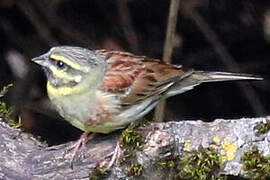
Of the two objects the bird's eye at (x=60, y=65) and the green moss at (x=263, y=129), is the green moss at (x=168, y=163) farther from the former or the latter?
the bird's eye at (x=60, y=65)

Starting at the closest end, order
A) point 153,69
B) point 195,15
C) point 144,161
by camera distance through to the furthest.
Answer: point 144,161 → point 153,69 → point 195,15

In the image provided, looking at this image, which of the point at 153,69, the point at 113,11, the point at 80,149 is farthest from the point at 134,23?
the point at 80,149

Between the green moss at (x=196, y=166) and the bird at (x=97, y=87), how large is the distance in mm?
606

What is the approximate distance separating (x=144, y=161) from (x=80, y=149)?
0.56 meters

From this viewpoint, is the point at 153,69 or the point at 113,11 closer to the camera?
the point at 153,69

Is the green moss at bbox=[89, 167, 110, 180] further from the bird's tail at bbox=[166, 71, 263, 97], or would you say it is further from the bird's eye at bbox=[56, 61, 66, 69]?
the bird's tail at bbox=[166, 71, 263, 97]

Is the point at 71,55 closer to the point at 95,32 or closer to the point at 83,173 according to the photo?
the point at 83,173

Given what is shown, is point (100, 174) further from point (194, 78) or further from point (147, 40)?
point (147, 40)

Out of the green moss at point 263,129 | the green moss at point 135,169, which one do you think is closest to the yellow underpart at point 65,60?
the green moss at point 135,169

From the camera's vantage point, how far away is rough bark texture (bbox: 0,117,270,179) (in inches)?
203

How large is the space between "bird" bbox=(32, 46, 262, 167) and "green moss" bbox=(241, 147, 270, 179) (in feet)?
2.74

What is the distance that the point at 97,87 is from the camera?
19.2 feet

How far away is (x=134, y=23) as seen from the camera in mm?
8258

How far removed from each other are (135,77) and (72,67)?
1.28 ft
